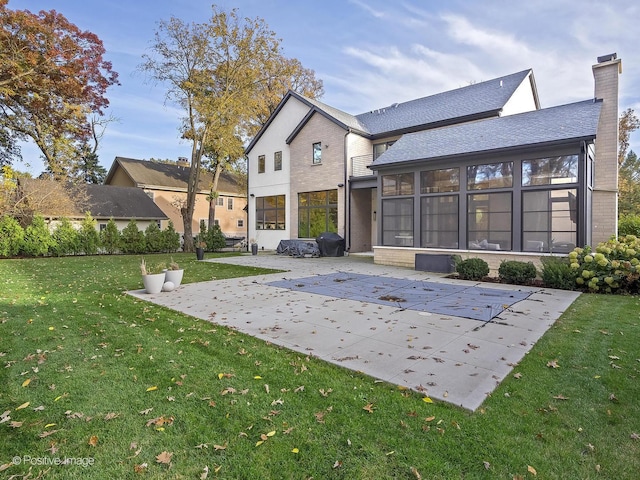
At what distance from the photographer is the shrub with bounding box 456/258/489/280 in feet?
30.7

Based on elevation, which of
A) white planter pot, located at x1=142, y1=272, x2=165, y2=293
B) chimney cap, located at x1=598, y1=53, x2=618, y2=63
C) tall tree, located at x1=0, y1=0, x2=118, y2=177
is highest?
tall tree, located at x1=0, y1=0, x2=118, y2=177

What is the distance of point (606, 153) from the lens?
11.0 meters

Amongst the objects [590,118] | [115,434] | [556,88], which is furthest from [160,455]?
[556,88]

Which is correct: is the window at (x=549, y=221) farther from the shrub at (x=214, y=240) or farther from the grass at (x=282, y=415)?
the shrub at (x=214, y=240)

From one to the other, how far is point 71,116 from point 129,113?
7.02 meters

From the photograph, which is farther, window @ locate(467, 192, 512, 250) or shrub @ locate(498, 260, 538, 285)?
window @ locate(467, 192, 512, 250)

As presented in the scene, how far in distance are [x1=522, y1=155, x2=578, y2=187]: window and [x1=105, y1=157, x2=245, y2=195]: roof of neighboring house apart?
2632cm

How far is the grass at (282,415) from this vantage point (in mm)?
2146

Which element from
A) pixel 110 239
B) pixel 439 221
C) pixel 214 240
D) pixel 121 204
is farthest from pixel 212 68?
pixel 439 221

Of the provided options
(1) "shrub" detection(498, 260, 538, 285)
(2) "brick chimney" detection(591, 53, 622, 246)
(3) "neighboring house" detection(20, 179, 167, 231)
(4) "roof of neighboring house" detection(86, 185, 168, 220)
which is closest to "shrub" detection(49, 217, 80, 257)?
(3) "neighboring house" detection(20, 179, 167, 231)

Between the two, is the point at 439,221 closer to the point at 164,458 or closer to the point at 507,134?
the point at 507,134

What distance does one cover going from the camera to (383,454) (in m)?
2.23

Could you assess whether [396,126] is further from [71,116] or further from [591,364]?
[71,116]

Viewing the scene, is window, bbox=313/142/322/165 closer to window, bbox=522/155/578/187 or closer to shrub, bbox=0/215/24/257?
window, bbox=522/155/578/187
